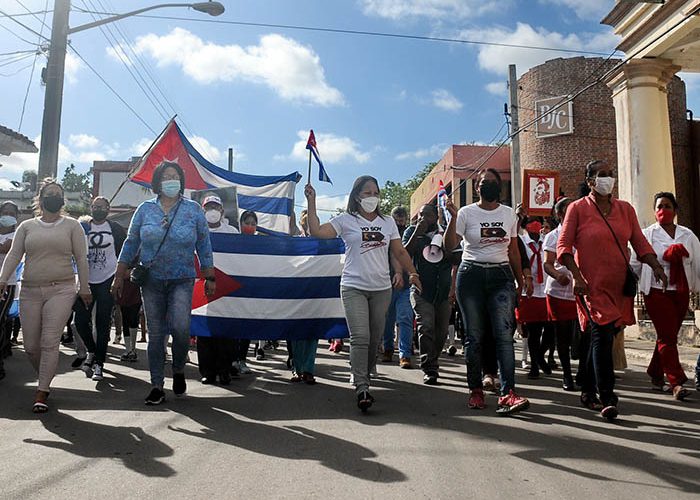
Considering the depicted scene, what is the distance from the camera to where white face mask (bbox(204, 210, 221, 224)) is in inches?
284

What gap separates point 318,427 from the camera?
443 centimetres

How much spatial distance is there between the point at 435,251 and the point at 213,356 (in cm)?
266

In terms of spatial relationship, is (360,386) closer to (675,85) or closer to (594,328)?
(594,328)

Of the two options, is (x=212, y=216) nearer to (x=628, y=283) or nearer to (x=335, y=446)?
(x=335, y=446)

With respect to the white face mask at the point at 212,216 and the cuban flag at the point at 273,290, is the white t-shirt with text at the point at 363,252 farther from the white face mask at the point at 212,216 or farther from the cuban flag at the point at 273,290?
the white face mask at the point at 212,216

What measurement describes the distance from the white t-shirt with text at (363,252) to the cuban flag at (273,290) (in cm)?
164

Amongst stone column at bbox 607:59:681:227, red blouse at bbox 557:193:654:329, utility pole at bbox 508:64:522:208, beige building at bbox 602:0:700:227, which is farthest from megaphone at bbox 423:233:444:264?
utility pole at bbox 508:64:522:208

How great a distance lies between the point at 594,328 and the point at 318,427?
2.23 meters

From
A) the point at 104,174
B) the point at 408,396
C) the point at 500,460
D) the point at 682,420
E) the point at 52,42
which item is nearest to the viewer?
the point at 500,460

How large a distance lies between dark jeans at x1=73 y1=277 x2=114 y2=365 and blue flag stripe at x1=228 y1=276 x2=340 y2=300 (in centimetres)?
130

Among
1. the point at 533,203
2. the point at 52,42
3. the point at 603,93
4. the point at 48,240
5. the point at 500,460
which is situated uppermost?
the point at 603,93

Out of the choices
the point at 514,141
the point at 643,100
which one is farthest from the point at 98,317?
the point at 514,141

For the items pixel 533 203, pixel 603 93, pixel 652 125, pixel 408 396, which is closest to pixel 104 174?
pixel 603 93

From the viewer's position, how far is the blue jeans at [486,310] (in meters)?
5.05
